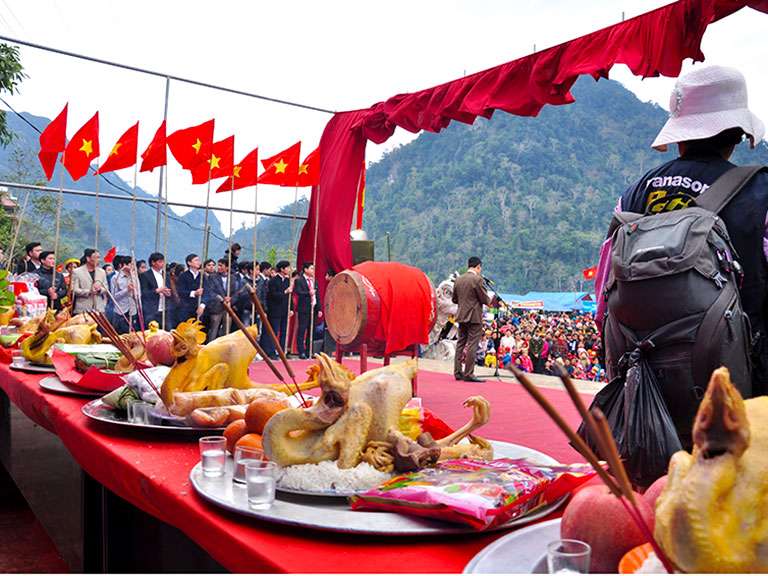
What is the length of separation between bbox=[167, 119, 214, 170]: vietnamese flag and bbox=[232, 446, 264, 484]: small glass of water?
525 centimetres

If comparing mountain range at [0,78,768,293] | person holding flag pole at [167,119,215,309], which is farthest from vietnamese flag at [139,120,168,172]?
mountain range at [0,78,768,293]

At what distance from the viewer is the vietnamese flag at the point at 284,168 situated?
6680 millimetres

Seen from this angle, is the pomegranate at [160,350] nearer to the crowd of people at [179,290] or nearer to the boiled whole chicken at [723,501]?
the boiled whole chicken at [723,501]

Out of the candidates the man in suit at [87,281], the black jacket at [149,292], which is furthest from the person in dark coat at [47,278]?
the black jacket at [149,292]

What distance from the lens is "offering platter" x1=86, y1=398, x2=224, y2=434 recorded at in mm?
1615

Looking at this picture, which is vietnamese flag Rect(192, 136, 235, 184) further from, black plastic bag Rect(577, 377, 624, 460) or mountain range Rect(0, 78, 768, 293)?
mountain range Rect(0, 78, 768, 293)

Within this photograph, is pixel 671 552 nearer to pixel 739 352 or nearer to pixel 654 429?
pixel 654 429

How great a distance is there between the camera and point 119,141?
582 centimetres

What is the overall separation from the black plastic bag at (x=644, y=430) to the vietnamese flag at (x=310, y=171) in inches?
215

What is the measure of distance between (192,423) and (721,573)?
1.27 metres

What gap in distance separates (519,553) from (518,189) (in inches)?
2401

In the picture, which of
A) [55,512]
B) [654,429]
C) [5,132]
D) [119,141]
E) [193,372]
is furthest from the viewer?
[5,132]

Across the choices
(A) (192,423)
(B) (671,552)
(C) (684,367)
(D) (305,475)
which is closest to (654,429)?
(C) (684,367)

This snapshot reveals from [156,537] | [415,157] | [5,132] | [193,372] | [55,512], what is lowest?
[55,512]
